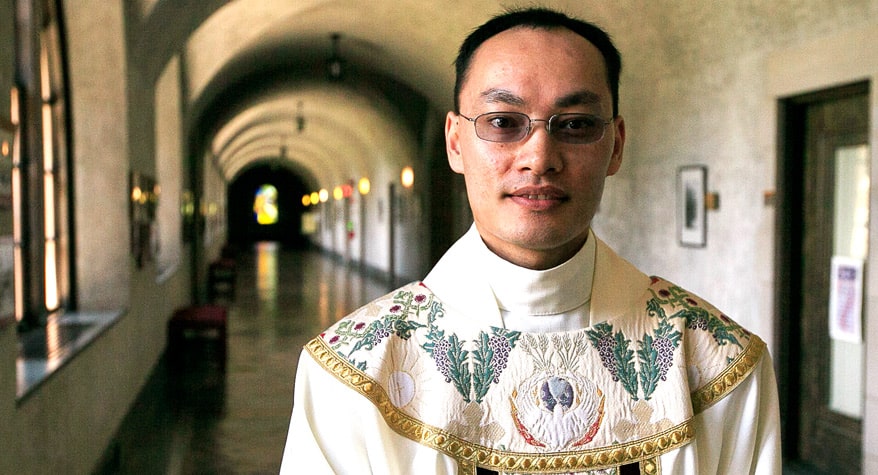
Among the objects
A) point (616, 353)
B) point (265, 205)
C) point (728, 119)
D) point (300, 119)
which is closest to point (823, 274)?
point (728, 119)

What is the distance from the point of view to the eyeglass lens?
133 cm

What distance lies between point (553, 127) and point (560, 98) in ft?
0.15

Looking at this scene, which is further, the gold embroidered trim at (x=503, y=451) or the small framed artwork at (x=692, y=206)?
the small framed artwork at (x=692, y=206)

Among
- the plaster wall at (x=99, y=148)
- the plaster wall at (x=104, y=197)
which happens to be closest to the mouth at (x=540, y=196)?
the plaster wall at (x=104, y=197)

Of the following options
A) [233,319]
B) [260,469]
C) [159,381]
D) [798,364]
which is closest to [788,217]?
[798,364]

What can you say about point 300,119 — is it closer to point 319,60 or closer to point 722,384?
point 319,60

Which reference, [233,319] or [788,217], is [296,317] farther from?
[788,217]

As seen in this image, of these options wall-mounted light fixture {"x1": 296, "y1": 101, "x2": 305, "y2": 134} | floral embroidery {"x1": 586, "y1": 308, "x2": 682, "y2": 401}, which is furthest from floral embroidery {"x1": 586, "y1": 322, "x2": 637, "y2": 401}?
wall-mounted light fixture {"x1": 296, "y1": 101, "x2": 305, "y2": 134}

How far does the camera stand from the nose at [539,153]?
1303mm

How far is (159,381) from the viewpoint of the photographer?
7.82 metres

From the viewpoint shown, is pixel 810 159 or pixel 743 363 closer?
pixel 743 363

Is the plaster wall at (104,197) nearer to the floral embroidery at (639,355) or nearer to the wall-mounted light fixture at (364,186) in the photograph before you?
the floral embroidery at (639,355)

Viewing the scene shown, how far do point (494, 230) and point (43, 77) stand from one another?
5.41 m

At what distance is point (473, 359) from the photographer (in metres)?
1.40
